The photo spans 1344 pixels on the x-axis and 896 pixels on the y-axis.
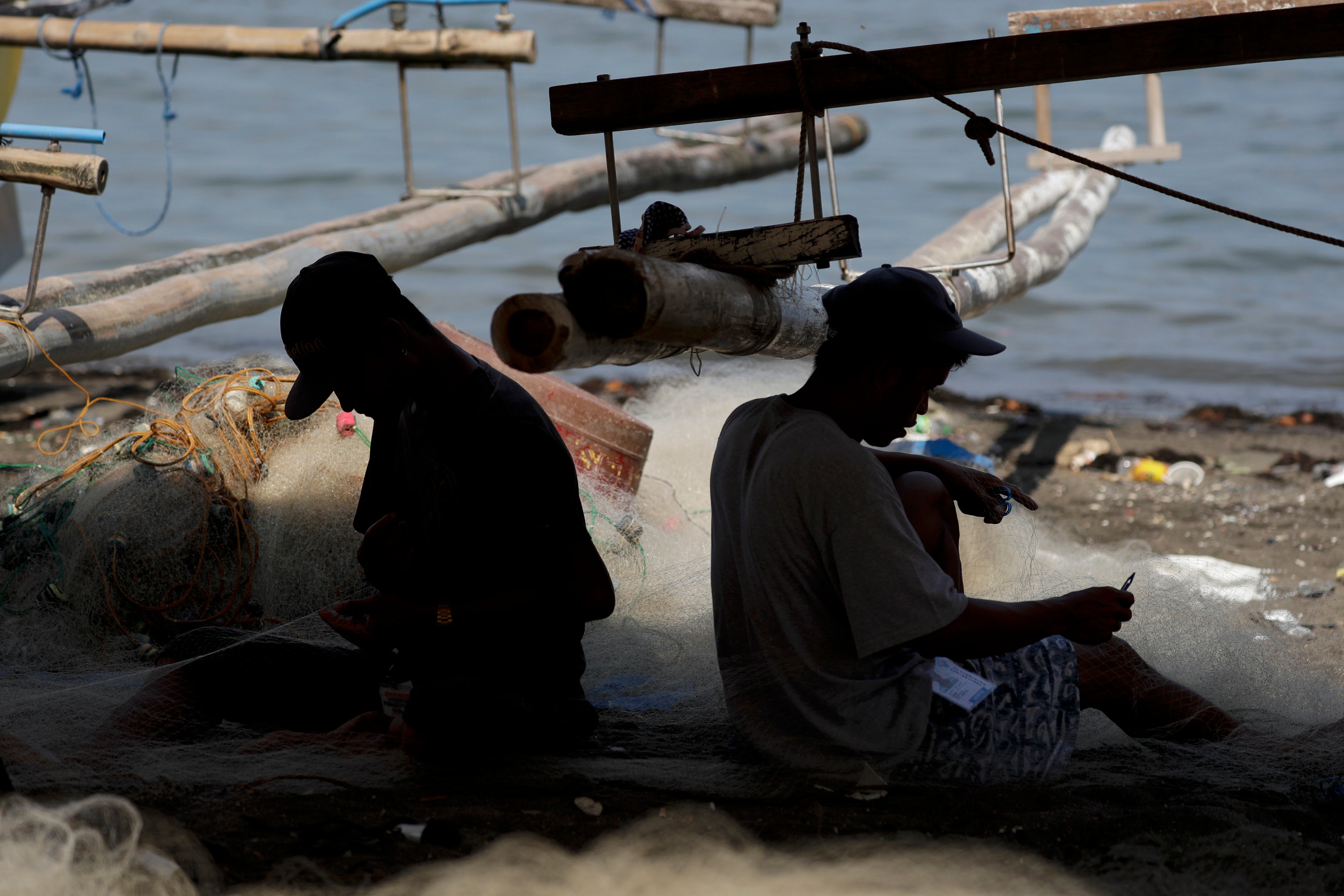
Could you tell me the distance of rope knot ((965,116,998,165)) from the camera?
2.75 metres

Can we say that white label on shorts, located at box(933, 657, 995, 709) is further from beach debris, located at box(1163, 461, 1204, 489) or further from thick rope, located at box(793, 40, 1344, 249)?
beach debris, located at box(1163, 461, 1204, 489)

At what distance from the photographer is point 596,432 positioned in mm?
4434

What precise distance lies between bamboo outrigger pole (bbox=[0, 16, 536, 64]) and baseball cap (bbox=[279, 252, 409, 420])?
4.36 metres

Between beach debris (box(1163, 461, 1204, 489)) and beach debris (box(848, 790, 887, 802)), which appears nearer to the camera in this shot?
beach debris (box(848, 790, 887, 802))

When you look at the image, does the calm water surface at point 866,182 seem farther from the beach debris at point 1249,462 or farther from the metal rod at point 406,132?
the metal rod at point 406,132

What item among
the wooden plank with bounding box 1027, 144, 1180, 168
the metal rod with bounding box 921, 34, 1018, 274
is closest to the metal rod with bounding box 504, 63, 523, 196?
the metal rod with bounding box 921, 34, 1018, 274

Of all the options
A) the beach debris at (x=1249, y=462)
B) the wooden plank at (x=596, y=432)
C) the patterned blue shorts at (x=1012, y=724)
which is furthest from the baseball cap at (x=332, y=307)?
the beach debris at (x=1249, y=462)

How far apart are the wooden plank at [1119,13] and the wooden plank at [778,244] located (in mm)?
1814

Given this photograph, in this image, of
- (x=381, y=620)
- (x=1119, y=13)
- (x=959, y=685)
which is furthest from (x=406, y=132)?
(x=959, y=685)

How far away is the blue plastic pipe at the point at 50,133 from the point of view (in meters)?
4.49

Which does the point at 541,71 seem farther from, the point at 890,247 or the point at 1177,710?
the point at 1177,710

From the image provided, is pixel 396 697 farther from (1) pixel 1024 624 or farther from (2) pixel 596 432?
(2) pixel 596 432

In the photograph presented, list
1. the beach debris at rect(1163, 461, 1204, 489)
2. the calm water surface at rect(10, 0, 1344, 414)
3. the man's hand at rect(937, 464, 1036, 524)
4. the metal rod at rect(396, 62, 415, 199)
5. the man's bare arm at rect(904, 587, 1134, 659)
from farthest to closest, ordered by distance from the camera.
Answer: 1. the calm water surface at rect(10, 0, 1344, 414)
2. the metal rod at rect(396, 62, 415, 199)
3. the beach debris at rect(1163, 461, 1204, 489)
4. the man's hand at rect(937, 464, 1036, 524)
5. the man's bare arm at rect(904, 587, 1134, 659)

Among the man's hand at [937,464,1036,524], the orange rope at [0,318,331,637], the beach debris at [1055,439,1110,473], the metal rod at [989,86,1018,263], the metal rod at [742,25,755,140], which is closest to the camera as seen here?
the man's hand at [937,464,1036,524]
